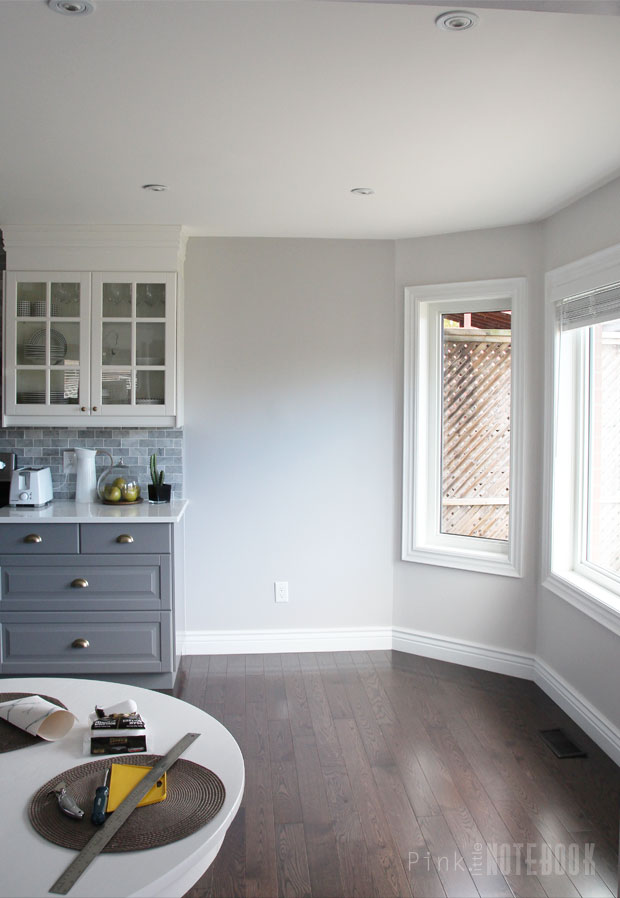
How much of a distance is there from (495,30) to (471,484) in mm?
2684

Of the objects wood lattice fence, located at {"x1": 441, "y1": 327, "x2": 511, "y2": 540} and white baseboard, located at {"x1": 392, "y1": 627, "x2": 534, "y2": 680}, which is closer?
white baseboard, located at {"x1": 392, "y1": 627, "x2": 534, "y2": 680}

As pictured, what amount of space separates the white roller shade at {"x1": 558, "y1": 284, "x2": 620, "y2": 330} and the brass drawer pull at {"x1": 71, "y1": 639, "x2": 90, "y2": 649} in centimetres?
276

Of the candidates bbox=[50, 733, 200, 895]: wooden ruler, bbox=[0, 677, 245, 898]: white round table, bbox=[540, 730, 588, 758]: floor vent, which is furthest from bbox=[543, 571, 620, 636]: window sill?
bbox=[50, 733, 200, 895]: wooden ruler

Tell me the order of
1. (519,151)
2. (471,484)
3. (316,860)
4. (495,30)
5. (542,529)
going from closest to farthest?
(495,30)
(316,860)
(519,151)
(542,529)
(471,484)

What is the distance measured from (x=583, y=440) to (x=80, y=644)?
2.63 metres

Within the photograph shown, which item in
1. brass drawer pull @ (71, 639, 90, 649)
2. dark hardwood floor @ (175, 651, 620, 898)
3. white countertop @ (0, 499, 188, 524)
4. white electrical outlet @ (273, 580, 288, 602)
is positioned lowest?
dark hardwood floor @ (175, 651, 620, 898)

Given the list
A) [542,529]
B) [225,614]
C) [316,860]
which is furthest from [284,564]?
[316,860]

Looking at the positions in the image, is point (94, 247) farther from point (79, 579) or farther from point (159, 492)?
point (79, 579)

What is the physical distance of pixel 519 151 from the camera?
2729 mm

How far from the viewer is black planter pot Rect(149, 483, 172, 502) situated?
4023 mm

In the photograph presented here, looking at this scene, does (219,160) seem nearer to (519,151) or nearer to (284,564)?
(519,151)

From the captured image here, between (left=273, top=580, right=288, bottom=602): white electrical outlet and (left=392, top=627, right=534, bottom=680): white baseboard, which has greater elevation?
(left=273, top=580, right=288, bottom=602): white electrical outlet

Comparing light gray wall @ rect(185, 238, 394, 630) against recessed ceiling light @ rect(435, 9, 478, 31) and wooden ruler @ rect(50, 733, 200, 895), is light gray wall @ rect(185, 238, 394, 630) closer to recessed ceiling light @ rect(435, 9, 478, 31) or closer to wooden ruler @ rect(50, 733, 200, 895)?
recessed ceiling light @ rect(435, 9, 478, 31)

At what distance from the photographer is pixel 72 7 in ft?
5.66
